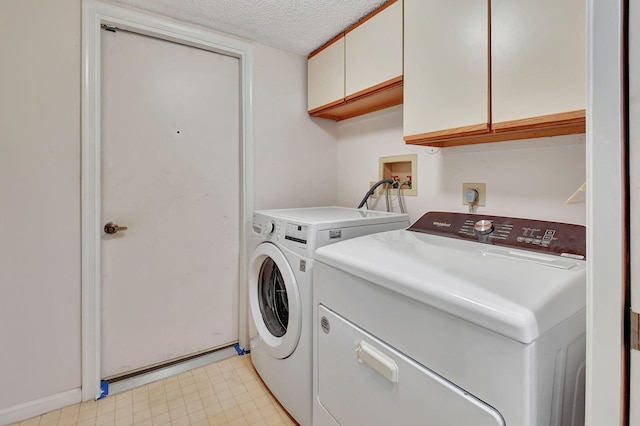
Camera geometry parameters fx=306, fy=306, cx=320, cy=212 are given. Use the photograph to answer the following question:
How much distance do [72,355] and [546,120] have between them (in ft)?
7.55

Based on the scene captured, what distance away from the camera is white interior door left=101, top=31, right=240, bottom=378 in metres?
1.69

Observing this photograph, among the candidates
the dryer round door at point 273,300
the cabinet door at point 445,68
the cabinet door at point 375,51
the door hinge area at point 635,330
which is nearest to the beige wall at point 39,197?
the dryer round door at point 273,300

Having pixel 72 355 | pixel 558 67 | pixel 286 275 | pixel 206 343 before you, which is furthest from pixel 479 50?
pixel 72 355

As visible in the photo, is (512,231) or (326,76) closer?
(512,231)

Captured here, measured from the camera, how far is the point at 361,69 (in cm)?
166

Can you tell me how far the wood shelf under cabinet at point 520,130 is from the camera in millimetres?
928

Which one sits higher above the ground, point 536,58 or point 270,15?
point 270,15

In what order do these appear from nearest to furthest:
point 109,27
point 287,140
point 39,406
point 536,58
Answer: point 536,58 → point 39,406 → point 109,27 → point 287,140

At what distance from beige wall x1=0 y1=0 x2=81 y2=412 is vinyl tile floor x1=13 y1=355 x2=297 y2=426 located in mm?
171

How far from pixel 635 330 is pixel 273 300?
1.54m

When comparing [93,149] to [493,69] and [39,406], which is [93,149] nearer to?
[39,406]

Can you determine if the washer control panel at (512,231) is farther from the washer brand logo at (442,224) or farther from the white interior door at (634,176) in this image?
the white interior door at (634,176)

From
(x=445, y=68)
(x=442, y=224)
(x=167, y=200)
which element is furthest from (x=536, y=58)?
(x=167, y=200)

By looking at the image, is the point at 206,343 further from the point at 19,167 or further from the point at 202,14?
the point at 202,14
